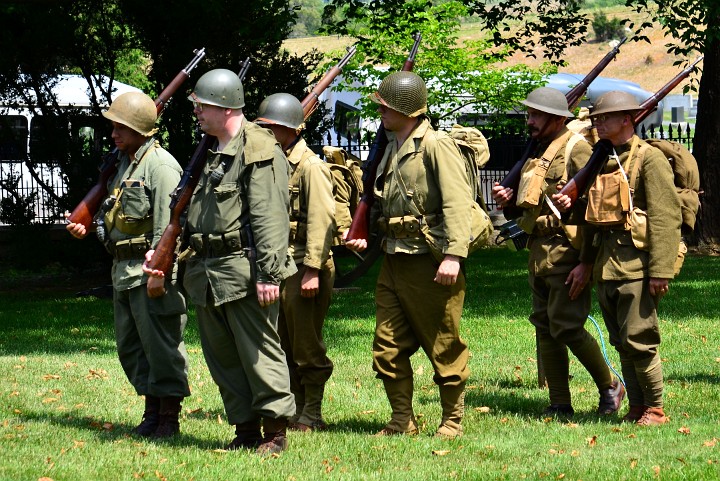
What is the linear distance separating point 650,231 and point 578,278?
0.74 metres

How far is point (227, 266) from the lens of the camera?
6.88m

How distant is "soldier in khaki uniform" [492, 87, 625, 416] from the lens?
8.28 metres

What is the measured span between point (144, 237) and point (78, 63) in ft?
39.9

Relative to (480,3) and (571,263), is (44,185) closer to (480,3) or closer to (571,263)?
(480,3)

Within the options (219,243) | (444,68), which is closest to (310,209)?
(219,243)

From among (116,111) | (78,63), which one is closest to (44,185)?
(78,63)

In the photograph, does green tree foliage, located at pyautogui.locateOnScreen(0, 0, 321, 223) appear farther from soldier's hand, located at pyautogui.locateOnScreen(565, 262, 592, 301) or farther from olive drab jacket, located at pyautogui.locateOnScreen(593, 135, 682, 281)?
olive drab jacket, located at pyautogui.locateOnScreen(593, 135, 682, 281)

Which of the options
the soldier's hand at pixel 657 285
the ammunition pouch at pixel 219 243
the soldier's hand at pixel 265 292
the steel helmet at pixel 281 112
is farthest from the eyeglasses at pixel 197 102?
the soldier's hand at pixel 657 285

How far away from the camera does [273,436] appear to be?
712cm

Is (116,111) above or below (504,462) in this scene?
above

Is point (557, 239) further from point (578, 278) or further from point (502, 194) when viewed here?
point (502, 194)

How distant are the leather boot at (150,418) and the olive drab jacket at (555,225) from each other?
285 cm

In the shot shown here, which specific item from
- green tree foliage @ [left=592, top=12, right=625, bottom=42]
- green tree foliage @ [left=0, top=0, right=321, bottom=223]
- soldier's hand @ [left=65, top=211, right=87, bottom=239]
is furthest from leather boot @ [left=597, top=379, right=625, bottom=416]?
green tree foliage @ [left=592, top=12, right=625, bottom=42]

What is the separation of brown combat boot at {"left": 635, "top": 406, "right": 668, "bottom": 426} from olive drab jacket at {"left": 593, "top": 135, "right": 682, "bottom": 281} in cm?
94
